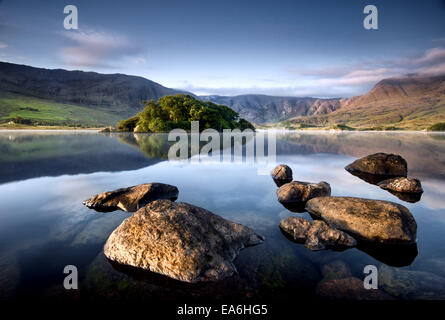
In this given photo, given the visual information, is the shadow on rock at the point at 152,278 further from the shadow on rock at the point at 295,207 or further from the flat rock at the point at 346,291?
the shadow on rock at the point at 295,207

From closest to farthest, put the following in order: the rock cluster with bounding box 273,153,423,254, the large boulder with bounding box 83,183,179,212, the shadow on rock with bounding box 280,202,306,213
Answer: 1. the rock cluster with bounding box 273,153,423,254
2. the large boulder with bounding box 83,183,179,212
3. the shadow on rock with bounding box 280,202,306,213

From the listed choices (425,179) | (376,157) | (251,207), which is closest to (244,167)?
(251,207)

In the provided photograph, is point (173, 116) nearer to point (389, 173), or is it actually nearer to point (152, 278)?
point (389, 173)

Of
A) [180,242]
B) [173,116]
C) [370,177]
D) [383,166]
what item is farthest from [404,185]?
[173,116]

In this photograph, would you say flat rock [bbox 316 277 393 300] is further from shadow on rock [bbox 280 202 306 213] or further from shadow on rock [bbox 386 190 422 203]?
shadow on rock [bbox 386 190 422 203]

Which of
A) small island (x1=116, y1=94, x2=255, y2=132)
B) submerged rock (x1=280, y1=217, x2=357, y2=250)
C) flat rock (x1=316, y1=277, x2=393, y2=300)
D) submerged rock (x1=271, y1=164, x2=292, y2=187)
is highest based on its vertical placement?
small island (x1=116, y1=94, x2=255, y2=132)

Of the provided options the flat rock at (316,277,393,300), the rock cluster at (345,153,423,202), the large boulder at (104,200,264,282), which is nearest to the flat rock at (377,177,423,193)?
the rock cluster at (345,153,423,202)

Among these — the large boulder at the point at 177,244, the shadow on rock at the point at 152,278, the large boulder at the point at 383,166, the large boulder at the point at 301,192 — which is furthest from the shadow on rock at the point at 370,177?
the shadow on rock at the point at 152,278

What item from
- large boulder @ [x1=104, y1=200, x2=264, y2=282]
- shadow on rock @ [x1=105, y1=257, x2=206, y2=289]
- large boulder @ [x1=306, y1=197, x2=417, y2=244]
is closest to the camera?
shadow on rock @ [x1=105, y1=257, x2=206, y2=289]

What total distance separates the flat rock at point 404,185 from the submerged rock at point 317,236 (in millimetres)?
9303

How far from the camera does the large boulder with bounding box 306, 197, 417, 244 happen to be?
24.3 ft

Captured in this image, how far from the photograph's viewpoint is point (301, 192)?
11312 mm

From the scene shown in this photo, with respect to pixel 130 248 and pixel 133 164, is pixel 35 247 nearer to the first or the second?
pixel 130 248

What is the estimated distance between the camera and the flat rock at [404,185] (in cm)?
1313
